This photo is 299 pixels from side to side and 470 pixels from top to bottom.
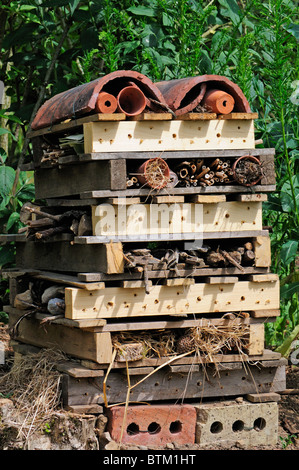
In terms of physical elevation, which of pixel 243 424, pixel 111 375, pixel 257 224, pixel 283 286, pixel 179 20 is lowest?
pixel 243 424

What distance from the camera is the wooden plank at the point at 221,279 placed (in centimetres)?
441

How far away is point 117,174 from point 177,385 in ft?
4.03

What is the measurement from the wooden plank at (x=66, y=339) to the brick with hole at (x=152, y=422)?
33 cm

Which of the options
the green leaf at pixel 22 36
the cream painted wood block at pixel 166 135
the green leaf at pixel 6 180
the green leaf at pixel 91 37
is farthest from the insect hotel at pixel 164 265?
the green leaf at pixel 22 36

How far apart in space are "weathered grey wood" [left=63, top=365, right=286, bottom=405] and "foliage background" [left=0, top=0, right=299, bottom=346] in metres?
0.84

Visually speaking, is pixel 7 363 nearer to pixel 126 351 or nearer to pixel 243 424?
pixel 126 351

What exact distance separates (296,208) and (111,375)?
5.61 feet

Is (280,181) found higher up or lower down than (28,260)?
higher up

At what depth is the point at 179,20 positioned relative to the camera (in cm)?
555

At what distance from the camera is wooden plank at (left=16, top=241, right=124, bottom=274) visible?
4.18 meters

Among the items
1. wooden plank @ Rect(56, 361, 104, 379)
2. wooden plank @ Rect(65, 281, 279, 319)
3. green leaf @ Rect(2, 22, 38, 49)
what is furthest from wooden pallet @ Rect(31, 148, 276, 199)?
green leaf @ Rect(2, 22, 38, 49)

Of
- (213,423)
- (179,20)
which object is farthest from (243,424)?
(179,20)

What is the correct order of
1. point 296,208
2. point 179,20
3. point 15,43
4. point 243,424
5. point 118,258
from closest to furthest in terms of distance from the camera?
point 118,258
point 243,424
point 296,208
point 179,20
point 15,43

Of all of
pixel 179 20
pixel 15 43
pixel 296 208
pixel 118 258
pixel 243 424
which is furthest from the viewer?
pixel 15 43
